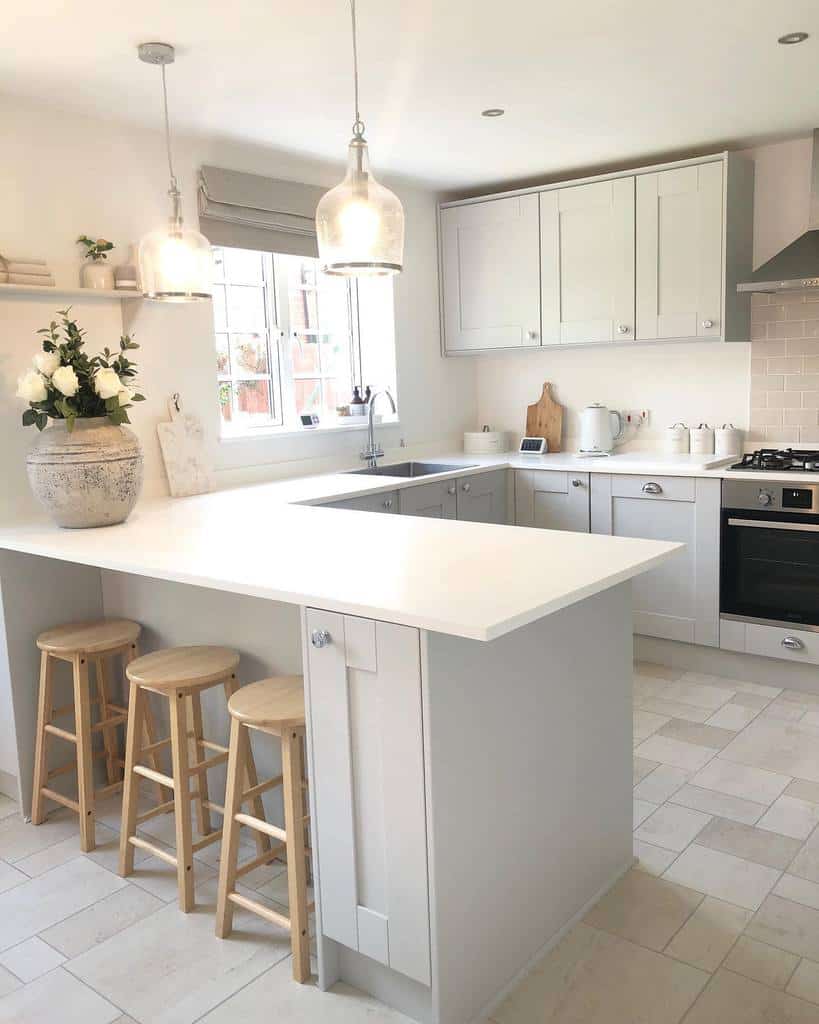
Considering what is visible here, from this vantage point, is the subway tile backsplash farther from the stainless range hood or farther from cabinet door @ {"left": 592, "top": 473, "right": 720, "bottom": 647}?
cabinet door @ {"left": 592, "top": 473, "right": 720, "bottom": 647}

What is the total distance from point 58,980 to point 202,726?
2.72 ft

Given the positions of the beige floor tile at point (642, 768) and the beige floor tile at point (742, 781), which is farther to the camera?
the beige floor tile at point (642, 768)

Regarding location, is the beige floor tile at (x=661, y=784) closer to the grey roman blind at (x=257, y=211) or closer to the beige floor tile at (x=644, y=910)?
the beige floor tile at (x=644, y=910)

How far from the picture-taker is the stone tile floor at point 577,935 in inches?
79.6

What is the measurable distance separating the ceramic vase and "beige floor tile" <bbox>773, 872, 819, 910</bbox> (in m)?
2.25

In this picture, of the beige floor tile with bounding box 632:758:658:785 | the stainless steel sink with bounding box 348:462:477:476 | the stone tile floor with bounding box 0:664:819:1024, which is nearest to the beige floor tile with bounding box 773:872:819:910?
the stone tile floor with bounding box 0:664:819:1024

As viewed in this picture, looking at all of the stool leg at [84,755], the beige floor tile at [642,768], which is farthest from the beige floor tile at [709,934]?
the stool leg at [84,755]

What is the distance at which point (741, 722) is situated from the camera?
361 centimetres

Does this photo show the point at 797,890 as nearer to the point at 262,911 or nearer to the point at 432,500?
the point at 262,911

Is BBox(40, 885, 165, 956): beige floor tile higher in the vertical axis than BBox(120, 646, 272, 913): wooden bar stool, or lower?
lower

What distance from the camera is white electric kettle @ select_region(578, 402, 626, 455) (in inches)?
189

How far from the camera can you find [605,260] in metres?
4.54

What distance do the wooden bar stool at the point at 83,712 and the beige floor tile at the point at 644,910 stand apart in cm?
151

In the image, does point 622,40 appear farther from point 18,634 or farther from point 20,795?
point 20,795
